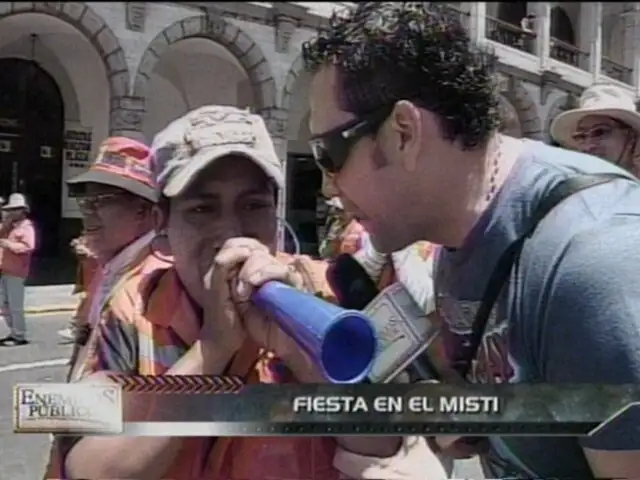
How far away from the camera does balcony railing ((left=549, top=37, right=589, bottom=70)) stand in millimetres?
1323

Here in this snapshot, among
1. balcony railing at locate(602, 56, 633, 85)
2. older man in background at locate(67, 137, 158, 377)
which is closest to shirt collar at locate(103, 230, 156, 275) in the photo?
older man in background at locate(67, 137, 158, 377)

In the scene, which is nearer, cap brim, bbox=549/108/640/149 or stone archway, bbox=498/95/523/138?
stone archway, bbox=498/95/523/138

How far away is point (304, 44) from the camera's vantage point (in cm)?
118

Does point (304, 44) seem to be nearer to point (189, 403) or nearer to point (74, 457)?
point (189, 403)

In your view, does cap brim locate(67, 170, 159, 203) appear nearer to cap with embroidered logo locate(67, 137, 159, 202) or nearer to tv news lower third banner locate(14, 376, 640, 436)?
cap with embroidered logo locate(67, 137, 159, 202)

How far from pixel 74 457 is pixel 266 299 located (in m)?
0.35

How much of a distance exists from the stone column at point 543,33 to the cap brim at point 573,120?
0.09 meters

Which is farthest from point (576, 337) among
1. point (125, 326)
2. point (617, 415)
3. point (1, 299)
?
point (1, 299)

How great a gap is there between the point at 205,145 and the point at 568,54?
0.61 metres

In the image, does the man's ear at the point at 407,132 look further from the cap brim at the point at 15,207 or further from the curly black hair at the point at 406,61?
→ the cap brim at the point at 15,207

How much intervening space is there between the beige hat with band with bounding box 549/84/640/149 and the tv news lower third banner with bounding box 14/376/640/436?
0.42 metres

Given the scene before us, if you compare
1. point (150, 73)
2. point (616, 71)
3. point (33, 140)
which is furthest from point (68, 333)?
point (616, 71)

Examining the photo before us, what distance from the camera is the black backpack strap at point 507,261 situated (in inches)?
44.6

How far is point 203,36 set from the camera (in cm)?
118
